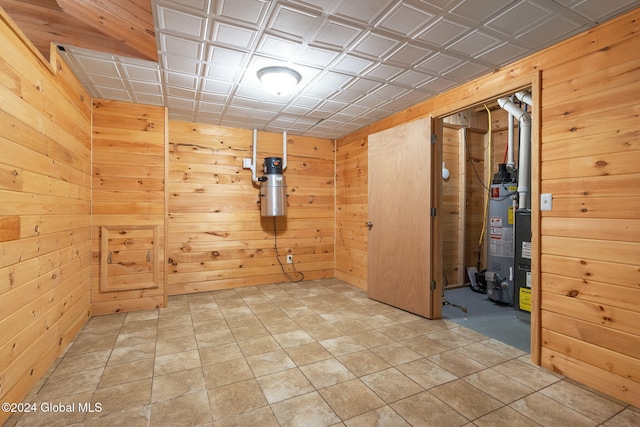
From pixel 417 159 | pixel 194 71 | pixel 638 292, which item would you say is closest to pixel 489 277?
pixel 417 159

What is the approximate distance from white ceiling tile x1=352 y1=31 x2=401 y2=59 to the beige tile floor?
220 cm

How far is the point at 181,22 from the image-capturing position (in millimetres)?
1801

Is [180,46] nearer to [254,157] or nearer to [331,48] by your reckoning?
[331,48]

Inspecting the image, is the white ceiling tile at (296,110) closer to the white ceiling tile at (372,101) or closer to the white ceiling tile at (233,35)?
the white ceiling tile at (372,101)

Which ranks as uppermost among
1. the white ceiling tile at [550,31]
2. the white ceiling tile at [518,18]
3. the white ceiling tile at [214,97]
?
the white ceiling tile at [214,97]

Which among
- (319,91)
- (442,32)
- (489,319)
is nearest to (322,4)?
(442,32)

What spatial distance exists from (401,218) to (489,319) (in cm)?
132

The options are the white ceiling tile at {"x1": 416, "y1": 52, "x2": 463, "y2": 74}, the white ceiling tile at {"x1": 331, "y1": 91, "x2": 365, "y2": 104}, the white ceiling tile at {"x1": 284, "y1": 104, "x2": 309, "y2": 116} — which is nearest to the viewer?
the white ceiling tile at {"x1": 416, "y1": 52, "x2": 463, "y2": 74}

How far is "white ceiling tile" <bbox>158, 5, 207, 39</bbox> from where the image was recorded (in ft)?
5.63

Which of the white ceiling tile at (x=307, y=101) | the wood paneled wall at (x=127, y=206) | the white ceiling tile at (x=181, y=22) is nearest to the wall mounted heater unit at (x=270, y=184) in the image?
the white ceiling tile at (x=307, y=101)

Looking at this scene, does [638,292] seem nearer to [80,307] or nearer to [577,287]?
[577,287]

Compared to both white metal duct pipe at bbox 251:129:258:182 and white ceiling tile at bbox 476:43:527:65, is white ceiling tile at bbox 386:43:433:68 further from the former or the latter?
white metal duct pipe at bbox 251:129:258:182

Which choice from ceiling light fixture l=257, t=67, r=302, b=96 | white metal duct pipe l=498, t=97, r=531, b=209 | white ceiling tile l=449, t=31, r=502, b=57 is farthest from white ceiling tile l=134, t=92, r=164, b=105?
white metal duct pipe l=498, t=97, r=531, b=209

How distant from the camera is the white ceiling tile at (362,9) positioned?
1.63 metres
